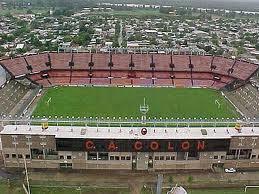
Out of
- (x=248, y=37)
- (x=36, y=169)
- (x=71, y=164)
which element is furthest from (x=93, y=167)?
(x=248, y=37)

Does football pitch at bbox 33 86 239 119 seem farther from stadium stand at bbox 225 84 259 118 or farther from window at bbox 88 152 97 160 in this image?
window at bbox 88 152 97 160

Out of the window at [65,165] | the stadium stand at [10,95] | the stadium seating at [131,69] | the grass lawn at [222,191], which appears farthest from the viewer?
the stadium seating at [131,69]

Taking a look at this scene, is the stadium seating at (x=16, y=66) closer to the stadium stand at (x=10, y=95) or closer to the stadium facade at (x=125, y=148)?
the stadium stand at (x=10, y=95)

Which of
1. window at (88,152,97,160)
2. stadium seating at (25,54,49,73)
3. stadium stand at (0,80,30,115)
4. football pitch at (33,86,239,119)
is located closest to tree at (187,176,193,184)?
window at (88,152,97,160)

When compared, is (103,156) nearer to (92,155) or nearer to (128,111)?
(92,155)

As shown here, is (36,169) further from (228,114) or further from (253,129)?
(228,114)

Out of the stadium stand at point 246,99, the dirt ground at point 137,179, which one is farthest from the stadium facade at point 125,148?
the stadium stand at point 246,99
